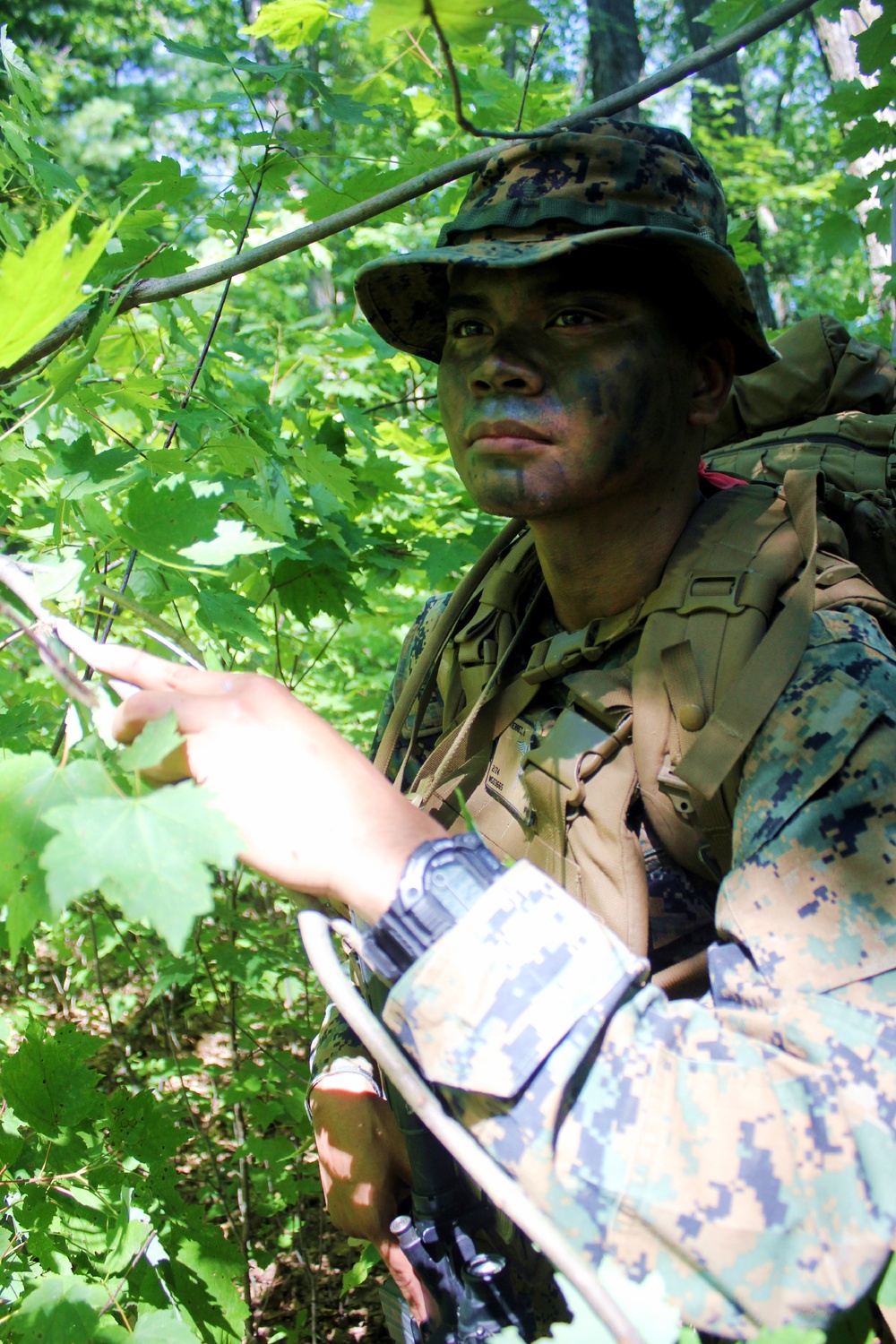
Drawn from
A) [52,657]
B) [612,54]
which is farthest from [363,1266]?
[612,54]

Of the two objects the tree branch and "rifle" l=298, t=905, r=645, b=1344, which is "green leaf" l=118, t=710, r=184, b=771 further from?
the tree branch

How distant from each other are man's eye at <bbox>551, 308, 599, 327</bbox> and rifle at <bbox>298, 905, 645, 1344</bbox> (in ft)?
3.70

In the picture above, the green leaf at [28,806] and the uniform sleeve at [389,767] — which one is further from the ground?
the green leaf at [28,806]

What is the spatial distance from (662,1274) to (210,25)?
20.9 metres

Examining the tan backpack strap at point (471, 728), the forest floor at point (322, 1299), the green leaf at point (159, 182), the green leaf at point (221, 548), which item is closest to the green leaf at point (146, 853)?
the green leaf at point (221, 548)

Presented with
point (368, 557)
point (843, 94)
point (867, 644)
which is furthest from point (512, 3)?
point (843, 94)

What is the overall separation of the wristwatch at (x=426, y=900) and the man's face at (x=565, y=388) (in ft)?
2.77

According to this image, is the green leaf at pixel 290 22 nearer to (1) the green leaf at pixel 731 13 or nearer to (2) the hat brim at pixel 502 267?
(2) the hat brim at pixel 502 267

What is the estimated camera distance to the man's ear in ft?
6.18

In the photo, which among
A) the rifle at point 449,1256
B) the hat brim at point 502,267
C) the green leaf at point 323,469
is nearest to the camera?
the rifle at point 449,1256

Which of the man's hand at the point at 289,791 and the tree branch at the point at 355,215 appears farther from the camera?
the tree branch at the point at 355,215

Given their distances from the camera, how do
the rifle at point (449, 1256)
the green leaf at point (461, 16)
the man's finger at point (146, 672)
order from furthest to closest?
1. the rifle at point (449, 1256)
2. the green leaf at point (461, 16)
3. the man's finger at point (146, 672)

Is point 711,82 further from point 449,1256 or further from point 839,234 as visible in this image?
point 449,1256

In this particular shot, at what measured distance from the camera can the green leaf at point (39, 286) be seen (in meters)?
0.91
